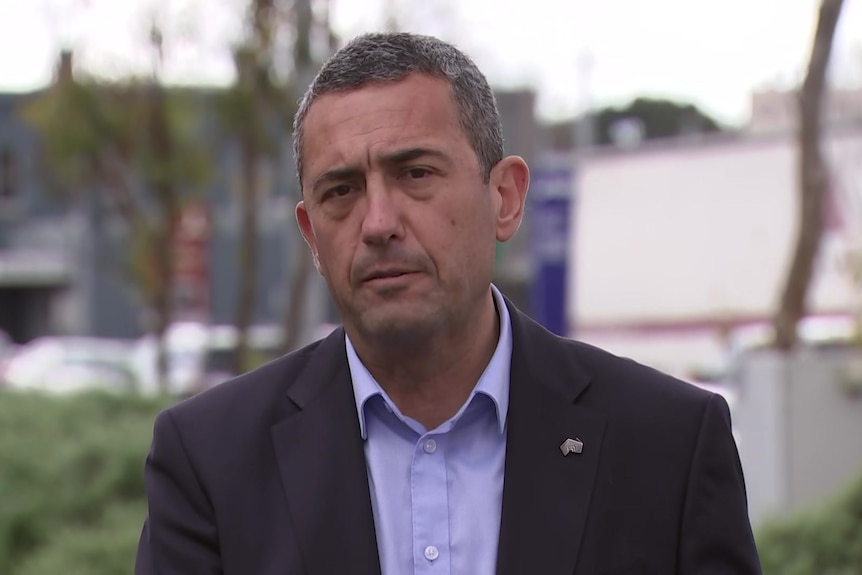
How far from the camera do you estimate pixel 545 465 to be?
2682mm

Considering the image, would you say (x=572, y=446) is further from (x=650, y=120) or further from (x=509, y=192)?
(x=650, y=120)

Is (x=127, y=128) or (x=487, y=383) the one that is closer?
(x=487, y=383)

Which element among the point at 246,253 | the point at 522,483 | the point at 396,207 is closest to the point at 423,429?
the point at 522,483

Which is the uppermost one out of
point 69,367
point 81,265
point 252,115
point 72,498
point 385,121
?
point 385,121

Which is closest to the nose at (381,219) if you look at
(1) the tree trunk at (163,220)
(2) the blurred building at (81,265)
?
(1) the tree trunk at (163,220)

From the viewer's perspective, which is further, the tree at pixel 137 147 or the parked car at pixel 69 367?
the parked car at pixel 69 367

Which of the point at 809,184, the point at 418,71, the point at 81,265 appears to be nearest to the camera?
the point at 418,71

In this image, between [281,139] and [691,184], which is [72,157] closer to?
[281,139]

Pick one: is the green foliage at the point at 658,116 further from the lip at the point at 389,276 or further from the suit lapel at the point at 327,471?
the lip at the point at 389,276

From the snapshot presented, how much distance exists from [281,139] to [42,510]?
6154mm

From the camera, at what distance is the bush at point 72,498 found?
7.06m

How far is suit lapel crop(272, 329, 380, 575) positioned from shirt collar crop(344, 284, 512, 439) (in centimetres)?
2

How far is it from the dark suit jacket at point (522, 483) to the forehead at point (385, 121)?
443mm

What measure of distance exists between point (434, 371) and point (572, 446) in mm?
284
